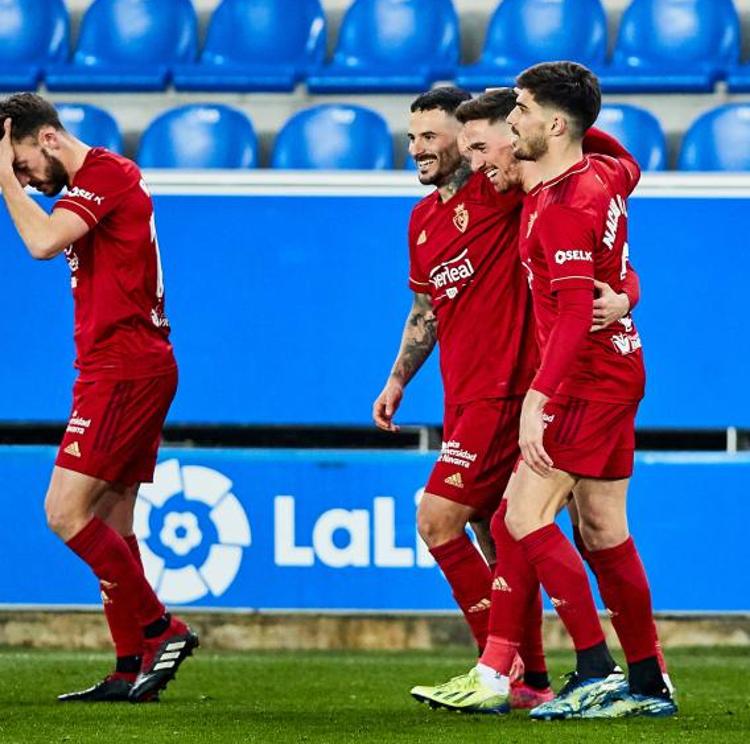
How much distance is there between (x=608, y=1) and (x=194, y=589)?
4.13m

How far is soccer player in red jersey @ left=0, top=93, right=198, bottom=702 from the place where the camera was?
533cm

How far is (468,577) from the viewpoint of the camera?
17.1 ft

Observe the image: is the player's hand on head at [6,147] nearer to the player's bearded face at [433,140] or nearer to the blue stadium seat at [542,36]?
the player's bearded face at [433,140]

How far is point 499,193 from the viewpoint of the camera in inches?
205

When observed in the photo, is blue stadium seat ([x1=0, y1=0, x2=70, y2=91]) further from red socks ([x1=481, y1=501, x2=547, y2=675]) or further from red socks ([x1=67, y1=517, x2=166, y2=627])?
red socks ([x1=481, y1=501, x2=547, y2=675])

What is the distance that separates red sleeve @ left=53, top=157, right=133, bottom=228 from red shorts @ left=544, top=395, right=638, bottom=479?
1448 millimetres

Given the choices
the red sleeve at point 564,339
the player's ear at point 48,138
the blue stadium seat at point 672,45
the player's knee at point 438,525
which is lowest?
the player's knee at point 438,525

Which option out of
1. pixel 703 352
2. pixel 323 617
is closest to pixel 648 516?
pixel 703 352

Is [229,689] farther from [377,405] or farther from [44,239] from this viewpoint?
[44,239]

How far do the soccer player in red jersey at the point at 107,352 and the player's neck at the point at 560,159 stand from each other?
1306 millimetres

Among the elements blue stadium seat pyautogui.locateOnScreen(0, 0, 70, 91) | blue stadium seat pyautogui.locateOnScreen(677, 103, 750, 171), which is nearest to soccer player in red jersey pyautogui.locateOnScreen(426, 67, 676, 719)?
blue stadium seat pyautogui.locateOnScreen(677, 103, 750, 171)

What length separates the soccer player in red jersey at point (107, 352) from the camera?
5.33m

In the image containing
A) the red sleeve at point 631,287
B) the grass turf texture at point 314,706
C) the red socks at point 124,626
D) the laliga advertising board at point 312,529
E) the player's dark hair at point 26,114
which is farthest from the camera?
the laliga advertising board at point 312,529

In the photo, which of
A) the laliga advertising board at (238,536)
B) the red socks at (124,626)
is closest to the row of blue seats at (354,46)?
the laliga advertising board at (238,536)
